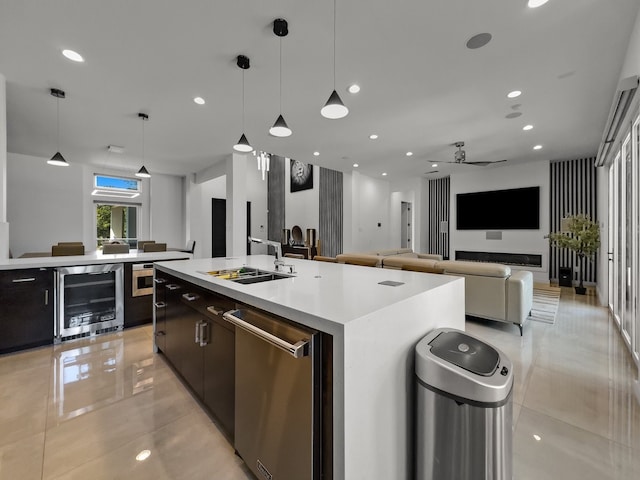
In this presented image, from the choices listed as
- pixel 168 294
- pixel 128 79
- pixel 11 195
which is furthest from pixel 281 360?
pixel 11 195

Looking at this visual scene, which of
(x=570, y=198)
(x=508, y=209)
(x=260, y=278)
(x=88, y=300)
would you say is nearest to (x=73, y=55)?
(x=88, y=300)

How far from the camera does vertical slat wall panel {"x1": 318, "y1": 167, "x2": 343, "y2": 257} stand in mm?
8648

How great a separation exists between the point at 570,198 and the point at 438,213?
10.8 feet

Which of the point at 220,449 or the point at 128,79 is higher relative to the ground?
the point at 128,79

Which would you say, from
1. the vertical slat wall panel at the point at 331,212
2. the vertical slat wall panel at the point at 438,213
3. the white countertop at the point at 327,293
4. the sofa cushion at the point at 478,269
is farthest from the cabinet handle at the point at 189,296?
the vertical slat wall panel at the point at 438,213

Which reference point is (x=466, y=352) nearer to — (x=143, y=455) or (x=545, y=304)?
(x=143, y=455)

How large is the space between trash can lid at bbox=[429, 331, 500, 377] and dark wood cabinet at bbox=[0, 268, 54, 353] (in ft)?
12.2

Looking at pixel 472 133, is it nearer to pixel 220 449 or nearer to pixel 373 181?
pixel 373 181

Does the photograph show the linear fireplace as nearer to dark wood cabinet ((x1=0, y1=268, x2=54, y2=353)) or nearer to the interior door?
the interior door

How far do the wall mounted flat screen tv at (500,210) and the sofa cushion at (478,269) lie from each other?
449cm

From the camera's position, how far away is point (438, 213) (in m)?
9.30

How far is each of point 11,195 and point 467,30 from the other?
376 inches

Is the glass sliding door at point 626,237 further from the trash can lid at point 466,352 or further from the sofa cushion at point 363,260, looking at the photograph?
the sofa cushion at point 363,260

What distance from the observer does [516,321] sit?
130 inches
